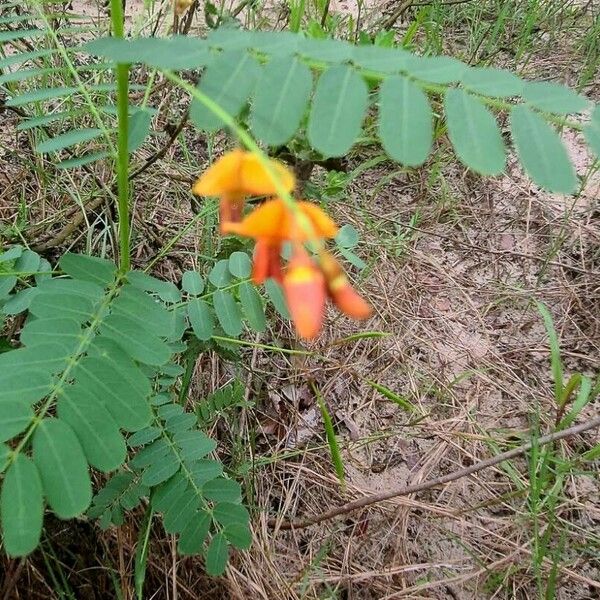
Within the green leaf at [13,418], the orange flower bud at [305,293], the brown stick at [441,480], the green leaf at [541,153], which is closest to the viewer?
the orange flower bud at [305,293]

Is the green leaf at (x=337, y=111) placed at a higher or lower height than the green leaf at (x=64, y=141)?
higher

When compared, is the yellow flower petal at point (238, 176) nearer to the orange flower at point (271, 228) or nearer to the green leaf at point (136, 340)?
the orange flower at point (271, 228)

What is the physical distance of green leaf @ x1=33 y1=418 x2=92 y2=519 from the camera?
87 centimetres

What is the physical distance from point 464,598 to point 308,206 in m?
1.28

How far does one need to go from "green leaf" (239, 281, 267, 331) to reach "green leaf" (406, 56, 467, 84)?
679 mm

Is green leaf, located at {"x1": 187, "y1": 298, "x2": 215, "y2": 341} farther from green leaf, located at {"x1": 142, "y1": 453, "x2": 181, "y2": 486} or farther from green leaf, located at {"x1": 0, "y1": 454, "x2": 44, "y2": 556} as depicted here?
green leaf, located at {"x1": 0, "y1": 454, "x2": 44, "y2": 556}

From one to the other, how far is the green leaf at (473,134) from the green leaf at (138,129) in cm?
54

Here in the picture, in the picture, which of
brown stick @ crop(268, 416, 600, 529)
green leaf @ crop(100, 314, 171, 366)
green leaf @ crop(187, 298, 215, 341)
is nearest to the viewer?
green leaf @ crop(100, 314, 171, 366)

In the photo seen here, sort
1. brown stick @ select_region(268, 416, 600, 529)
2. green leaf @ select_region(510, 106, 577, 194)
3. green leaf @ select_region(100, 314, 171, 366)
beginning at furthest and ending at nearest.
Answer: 1. brown stick @ select_region(268, 416, 600, 529)
2. green leaf @ select_region(100, 314, 171, 366)
3. green leaf @ select_region(510, 106, 577, 194)

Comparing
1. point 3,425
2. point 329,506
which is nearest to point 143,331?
point 3,425

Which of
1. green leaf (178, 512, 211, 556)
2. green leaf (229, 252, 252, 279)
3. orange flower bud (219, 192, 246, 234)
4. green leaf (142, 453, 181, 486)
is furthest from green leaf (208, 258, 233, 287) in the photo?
orange flower bud (219, 192, 246, 234)

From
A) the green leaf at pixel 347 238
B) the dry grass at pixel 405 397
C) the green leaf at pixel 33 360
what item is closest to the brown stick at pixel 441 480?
the dry grass at pixel 405 397

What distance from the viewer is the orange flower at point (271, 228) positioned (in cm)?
69

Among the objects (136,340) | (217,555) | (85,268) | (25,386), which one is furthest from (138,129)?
(217,555)
